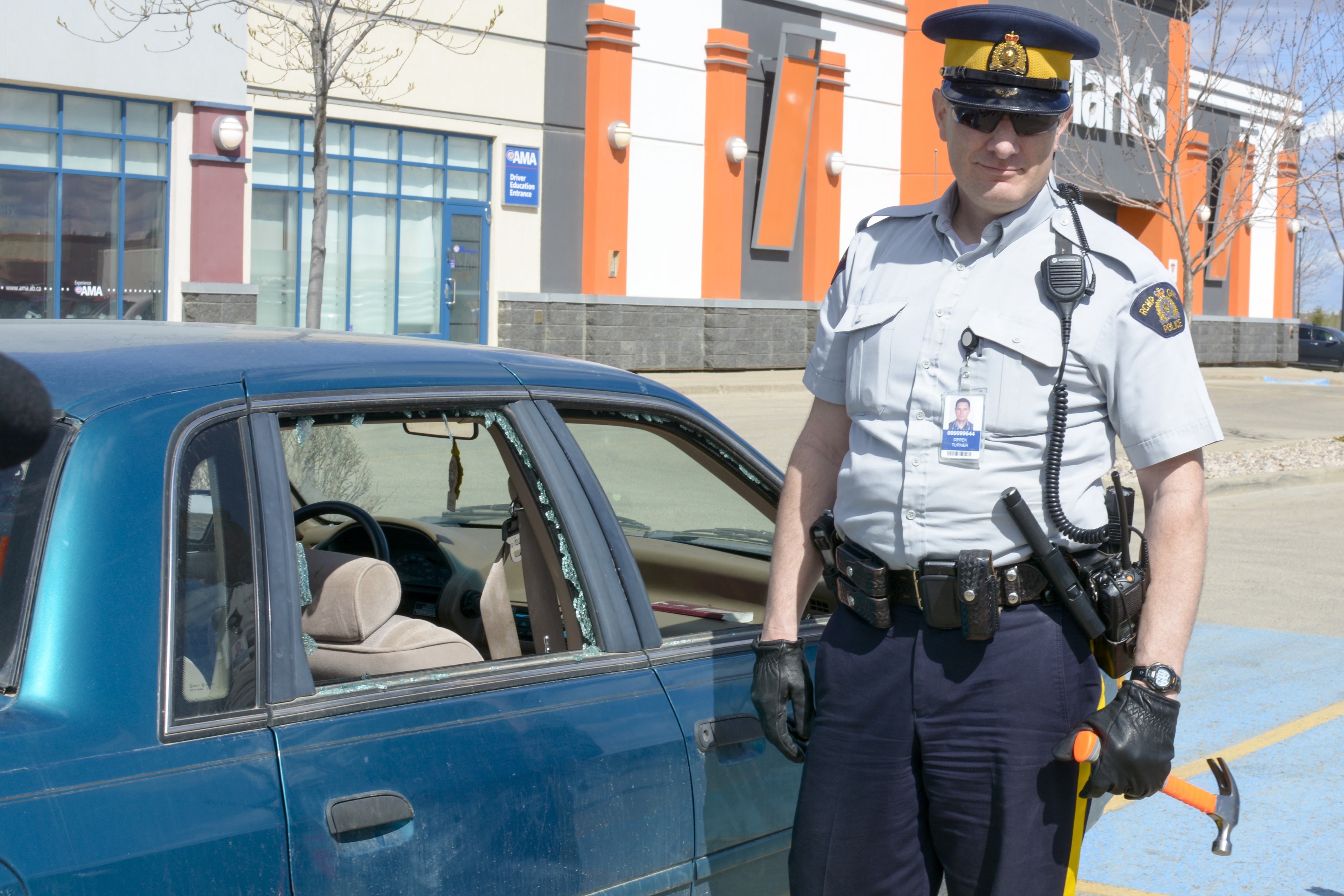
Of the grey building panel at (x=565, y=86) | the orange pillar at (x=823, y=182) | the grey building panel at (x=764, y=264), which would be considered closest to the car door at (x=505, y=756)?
the grey building panel at (x=565, y=86)

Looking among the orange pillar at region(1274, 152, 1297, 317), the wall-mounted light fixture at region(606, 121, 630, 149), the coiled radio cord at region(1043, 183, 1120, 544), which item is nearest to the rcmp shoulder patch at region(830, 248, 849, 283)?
the coiled radio cord at region(1043, 183, 1120, 544)

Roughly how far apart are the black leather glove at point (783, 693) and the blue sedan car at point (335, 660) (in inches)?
6.5

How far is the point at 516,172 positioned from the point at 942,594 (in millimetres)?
18694

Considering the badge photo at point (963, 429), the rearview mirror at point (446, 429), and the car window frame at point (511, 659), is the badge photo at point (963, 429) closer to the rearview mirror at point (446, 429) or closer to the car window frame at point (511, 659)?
the car window frame at point (511, 659)

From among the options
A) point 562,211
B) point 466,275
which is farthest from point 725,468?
point 562,211

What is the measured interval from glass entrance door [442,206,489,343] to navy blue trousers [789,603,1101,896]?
17972 mm

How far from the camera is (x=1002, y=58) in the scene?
2.38 m

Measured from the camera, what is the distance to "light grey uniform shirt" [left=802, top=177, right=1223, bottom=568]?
2293mm

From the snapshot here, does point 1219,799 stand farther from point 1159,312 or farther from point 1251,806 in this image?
point 1251,806

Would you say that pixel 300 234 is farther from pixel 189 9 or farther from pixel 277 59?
pixel 189 9

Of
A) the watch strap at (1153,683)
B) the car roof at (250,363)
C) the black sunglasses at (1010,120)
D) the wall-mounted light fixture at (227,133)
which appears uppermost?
the wall-mounted light fixture at (227,133)

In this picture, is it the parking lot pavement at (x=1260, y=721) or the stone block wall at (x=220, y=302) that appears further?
the stone block wall at (x=220, y=302)

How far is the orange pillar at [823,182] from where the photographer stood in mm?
23844

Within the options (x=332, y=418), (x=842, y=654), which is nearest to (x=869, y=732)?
(x=842, y=654)
